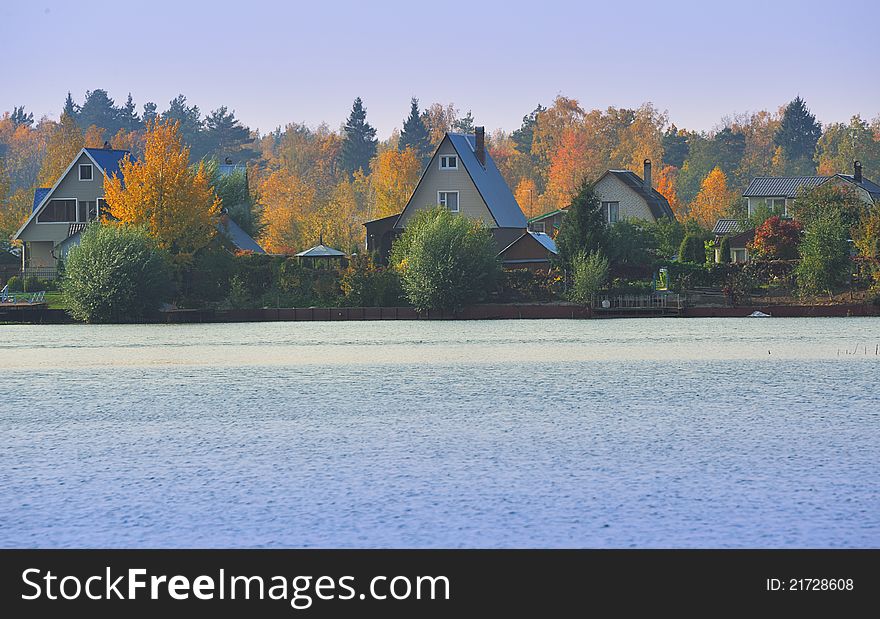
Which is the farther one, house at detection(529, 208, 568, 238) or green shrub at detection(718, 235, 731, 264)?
house at detection(529, 208, 568, 238)

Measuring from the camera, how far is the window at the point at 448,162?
7725 cm

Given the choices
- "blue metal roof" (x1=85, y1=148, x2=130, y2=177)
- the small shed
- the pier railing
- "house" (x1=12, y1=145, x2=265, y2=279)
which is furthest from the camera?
"house" (x1=12, y1=145, x2=265, y2=279)

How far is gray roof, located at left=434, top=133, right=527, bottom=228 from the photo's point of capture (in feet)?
251

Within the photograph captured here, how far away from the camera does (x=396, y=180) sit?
359ft

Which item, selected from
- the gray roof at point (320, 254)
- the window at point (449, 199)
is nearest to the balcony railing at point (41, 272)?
the gray roof at point (320, 254)

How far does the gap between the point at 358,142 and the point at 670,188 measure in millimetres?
49421

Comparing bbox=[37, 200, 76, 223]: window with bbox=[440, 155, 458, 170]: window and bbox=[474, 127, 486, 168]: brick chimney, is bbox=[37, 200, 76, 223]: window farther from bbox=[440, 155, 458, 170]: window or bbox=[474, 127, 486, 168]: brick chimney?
bbox=[474, 127, 486, 168]: brick chimney

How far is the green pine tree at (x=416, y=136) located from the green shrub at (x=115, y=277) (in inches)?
3653

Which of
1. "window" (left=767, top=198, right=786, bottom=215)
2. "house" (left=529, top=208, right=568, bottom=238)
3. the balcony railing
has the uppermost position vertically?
"window" (left=767, top=198, right=786, bottom=215)

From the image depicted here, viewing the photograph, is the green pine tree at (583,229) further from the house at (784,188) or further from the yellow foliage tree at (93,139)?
the yellow foliage tree at (93,139)

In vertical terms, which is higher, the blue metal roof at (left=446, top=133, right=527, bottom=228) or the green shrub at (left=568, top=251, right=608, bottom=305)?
the blue metal roof at (left=446, top=133, right=527, bottom=228)

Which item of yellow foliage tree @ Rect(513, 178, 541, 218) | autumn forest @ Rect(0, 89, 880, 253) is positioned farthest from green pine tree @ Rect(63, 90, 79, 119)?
yellow foliage tree @ Rect(513, 178, 541, 218)

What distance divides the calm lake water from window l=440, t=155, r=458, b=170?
38.3 meters

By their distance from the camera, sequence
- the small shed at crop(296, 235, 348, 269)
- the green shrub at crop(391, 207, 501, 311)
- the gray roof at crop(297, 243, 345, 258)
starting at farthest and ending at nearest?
the small shed at crop(296, 235, 348, 269)
the gray roof at crop(297, 243, 345, 258)
the green shrub at crop(391, 207, 501, 311)
